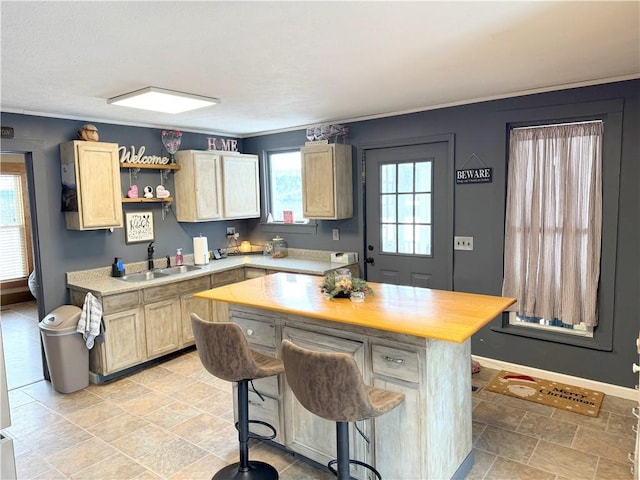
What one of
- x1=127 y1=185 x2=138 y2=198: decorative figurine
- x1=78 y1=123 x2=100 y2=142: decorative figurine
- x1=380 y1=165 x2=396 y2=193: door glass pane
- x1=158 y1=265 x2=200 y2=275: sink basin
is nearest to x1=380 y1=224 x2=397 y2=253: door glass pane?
x1=380 y1=165 x2=396 y2=193: door glass pane

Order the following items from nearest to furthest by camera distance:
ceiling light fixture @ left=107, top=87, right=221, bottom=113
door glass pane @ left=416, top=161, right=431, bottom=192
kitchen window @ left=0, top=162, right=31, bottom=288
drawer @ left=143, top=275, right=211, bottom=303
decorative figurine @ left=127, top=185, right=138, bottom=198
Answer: ceiling light fixture @ left=107, top=87, right=221, bottom=113, drawer @ left=143, top=275, right=211, bottom=303, door glass pane @ left=416, top=161, right=431, bottom=192, decorative figurine @ left=127, top=185, right=138, bottom=198, kitchen window @ left=0, top=162, right=31, bottom=288

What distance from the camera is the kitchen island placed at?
7.20 ft

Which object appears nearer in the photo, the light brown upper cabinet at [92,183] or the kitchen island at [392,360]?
the kitchen island at [392,360]

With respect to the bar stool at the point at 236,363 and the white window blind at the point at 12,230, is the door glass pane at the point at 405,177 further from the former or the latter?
the white window blind at the point at 12,230

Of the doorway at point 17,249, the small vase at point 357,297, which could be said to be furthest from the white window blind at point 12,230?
the small vase at point 357,297

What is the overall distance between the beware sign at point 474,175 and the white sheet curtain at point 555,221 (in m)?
0.18

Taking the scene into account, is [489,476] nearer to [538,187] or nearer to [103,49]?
[538,187]

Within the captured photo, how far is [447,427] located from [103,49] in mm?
2719

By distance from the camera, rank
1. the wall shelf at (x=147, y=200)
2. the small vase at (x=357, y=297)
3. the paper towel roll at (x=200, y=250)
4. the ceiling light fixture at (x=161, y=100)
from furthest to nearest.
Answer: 1. the paper towel roll at (x=200, y=250)
2. the wall shelf at (x=147, y=200)
3. the ceiling light fixture at (x=161, y=100)
4. the small vase at (x=357, y=297)

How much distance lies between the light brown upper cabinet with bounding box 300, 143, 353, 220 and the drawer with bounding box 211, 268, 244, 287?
3.46 feet

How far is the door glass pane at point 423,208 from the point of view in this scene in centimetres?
448

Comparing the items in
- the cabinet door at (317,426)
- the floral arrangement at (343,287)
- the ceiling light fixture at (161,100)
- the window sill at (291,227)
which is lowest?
the cabinet door at (317,426)

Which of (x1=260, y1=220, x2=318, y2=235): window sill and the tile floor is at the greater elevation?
(x1=260, y1=220, x2=318, y2=235): window sill

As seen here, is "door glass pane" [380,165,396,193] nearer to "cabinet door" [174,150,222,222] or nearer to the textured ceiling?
the textured ceiling
